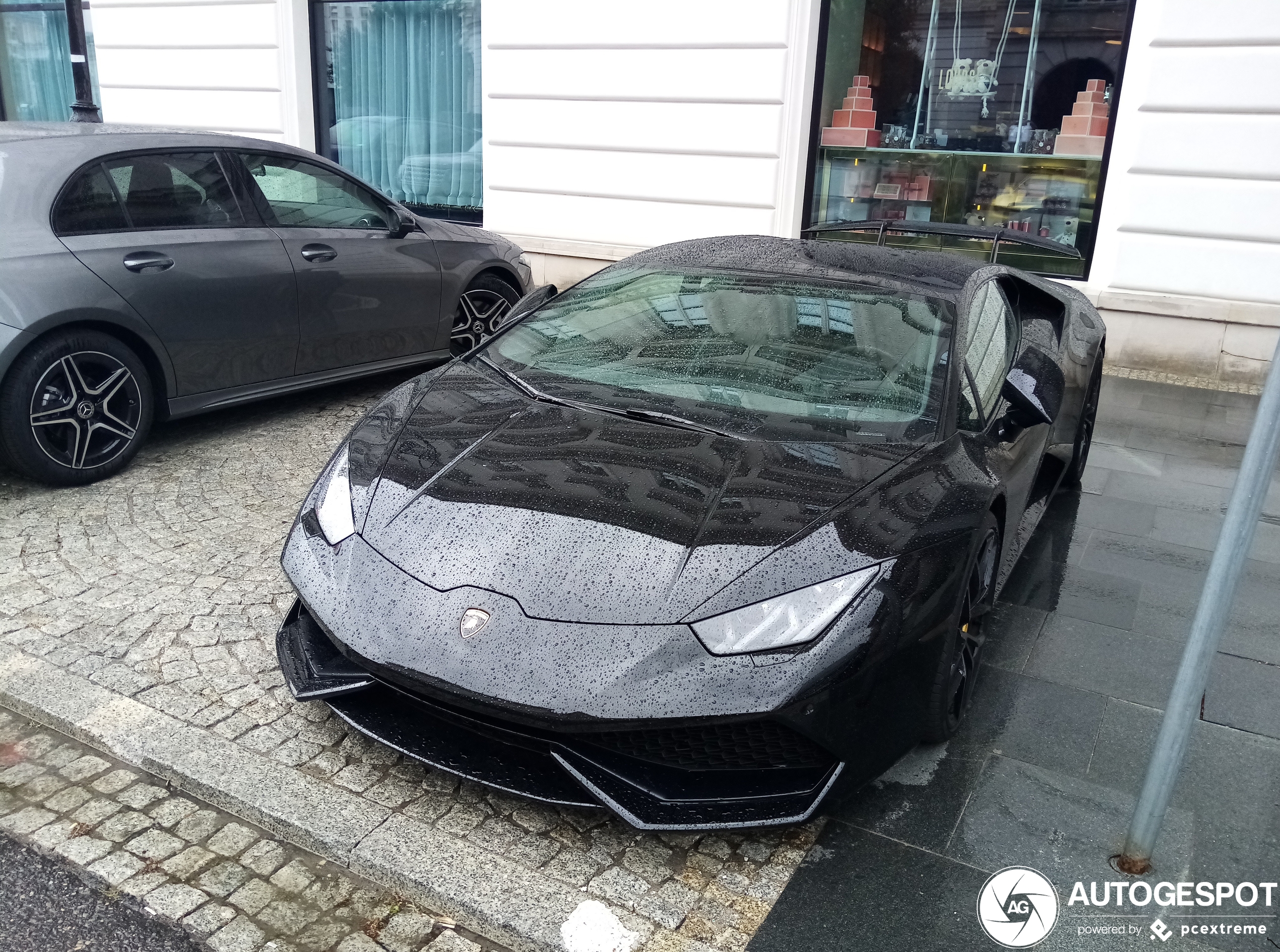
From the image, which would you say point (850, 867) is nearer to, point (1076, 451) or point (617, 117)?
point (1076, 451)

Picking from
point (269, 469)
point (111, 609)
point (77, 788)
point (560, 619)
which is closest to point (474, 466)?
point (560, 619)

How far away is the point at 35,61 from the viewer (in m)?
14.0

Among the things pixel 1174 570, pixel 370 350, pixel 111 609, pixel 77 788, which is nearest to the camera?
pixel 77 788

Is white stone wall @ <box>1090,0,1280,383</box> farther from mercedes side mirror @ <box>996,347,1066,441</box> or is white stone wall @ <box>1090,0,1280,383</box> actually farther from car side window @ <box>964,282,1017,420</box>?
mercedes side mirror @ <box>996,347,1066,441</box>

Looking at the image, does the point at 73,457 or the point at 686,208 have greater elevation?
the point at 686,208

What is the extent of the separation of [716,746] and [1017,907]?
81 centimetres

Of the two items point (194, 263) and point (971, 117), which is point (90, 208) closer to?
point (194, 263)

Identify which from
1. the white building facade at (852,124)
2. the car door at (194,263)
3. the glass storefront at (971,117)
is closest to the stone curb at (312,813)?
the car door at (194,263)

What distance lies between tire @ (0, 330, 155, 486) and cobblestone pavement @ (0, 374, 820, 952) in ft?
0.41

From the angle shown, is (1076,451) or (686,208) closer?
(1076,451)

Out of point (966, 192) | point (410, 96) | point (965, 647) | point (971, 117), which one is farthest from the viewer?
point (410, 96)

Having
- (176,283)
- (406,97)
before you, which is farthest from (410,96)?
(176,283)

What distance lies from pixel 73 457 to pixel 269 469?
0.86 m

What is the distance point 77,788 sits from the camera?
9.55ft
